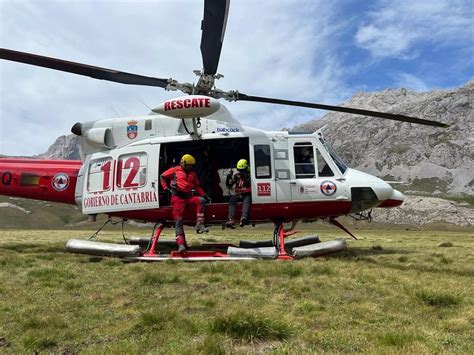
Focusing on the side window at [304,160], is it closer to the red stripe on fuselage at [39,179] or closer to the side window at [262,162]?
the side window at [262,162]

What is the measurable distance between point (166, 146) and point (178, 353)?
9.45 metres

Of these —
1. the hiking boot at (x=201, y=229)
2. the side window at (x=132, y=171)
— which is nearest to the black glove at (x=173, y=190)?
the hiking boot at (x=201, y=229)

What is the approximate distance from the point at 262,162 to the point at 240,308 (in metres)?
7.44

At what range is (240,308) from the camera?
5.26 metres

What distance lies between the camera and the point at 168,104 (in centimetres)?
1035

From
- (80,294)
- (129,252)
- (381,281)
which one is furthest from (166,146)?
(381,281)

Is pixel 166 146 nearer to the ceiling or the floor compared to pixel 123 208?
nearer to the ceiling

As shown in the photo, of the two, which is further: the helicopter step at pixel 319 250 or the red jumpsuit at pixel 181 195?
the red jumpsuit at pixel 181 195

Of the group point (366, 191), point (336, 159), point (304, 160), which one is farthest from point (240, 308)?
point (336, 159)

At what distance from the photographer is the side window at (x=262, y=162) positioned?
12.3 metres

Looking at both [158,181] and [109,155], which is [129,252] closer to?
[158,181]

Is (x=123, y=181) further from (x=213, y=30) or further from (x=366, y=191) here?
(x=366, y=191)

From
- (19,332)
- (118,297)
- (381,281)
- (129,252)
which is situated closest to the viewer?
(19,332)

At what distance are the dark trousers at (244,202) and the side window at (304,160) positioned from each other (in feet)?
5.67
